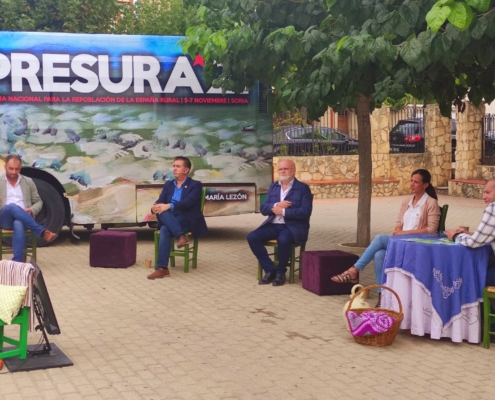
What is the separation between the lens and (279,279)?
9820 mm

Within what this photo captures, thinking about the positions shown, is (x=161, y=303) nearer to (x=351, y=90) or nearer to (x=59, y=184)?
(x=351, y=90)

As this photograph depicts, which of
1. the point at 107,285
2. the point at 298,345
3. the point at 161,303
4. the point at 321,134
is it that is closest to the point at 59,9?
the point at 321,134

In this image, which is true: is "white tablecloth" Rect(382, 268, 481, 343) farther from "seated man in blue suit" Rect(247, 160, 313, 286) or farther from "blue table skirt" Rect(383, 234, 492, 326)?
"seated man in blue suit" Rect(247, 160, 313, 286)

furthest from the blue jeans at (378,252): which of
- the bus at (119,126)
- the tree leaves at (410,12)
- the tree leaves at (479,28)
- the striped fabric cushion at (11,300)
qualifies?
the bus at (119,126)

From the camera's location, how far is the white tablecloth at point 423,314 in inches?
283

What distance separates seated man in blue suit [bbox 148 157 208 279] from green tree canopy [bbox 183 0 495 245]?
1523 millimetres

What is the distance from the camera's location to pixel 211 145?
12969 mm

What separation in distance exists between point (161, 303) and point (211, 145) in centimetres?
451

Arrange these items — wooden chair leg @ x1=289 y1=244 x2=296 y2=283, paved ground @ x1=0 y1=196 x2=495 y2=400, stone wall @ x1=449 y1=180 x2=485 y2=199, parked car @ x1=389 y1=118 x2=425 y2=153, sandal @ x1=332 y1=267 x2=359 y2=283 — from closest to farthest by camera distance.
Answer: paved ground @ x1=0 y1=196 x2=495 y2=400 < sandal @ x1=332 y1=267 x2=359 y2=283 < wooden chair leg @ x1=289 y1=244 x2=296 y2=283 < stone wall @ x1=449 y1=180 x2=485 y2=199 < parked car @ x1=389 y1=118 x2=425 y2=153

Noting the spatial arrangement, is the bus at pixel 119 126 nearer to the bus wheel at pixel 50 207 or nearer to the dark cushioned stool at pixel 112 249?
the bus wheel at pixel 50 207

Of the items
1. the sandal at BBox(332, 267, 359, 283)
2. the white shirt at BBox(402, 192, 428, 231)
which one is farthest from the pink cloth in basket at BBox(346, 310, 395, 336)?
the white shirt at BBox(402, 192, 428, 231)

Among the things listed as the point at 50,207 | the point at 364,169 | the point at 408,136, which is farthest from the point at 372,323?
the point at 408,136

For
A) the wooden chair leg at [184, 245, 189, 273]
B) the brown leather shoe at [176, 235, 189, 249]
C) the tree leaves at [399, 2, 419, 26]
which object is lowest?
the wooden chair leg at [184, 245, 189, 273]

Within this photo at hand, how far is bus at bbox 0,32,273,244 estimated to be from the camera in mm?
12219
